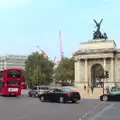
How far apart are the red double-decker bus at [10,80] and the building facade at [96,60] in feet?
156

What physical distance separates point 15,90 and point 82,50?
50627 mm

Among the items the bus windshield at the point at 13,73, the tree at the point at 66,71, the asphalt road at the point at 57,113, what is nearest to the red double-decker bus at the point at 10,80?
the bus windshield at the point at 13,73

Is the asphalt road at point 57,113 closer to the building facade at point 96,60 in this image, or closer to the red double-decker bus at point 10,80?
the red double-decker bus at point 10,80

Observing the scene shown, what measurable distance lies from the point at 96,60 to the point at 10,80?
173 ft

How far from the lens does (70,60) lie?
121 meters

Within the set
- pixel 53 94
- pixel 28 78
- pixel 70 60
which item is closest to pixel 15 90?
pixel 53 94

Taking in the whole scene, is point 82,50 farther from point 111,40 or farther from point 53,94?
point 53,94

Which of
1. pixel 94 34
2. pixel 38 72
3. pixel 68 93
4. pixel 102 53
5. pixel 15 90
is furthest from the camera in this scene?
pixel 38 72

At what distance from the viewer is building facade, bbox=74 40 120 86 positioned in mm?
87312

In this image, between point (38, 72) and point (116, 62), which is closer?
point (116, 62)

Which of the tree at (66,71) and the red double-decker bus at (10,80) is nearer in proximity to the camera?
the red double-decker bus at (10,80)

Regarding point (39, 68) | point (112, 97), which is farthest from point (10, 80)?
point (39, 68)

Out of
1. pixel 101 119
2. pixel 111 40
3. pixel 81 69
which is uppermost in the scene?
pixel 111 40

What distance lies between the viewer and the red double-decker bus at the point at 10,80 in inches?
1587
